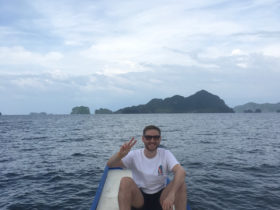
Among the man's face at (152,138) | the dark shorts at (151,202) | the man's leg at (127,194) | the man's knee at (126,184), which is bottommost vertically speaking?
the dark shorts at (151,202)

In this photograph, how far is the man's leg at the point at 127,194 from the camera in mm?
4766

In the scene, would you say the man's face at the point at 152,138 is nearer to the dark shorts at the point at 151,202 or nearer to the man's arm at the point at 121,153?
the man's arm at the point at 121,153

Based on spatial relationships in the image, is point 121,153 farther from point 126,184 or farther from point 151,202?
point 151,202

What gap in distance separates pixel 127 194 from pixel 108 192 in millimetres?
2908

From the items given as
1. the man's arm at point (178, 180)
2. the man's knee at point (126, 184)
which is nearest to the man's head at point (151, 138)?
the man's arm at point (178, 180)

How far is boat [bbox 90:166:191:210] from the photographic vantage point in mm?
6396

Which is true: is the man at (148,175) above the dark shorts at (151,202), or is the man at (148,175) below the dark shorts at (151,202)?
above

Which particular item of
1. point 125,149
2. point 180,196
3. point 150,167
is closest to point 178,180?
point 180,196

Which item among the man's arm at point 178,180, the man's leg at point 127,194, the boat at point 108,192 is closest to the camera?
the man's arm at point 178,180

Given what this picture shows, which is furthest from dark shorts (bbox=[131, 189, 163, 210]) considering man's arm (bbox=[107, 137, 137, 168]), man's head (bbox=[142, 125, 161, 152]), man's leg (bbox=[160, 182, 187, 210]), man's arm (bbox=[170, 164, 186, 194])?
man's head (bbox=[142, 125, 161, 152])

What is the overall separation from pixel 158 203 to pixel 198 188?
7557mm

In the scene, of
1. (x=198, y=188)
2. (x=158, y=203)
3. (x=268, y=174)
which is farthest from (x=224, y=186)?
(x=158, y=203)

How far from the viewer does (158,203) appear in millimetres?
5195

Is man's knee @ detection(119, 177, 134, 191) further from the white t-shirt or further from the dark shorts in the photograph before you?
the dark shorts
